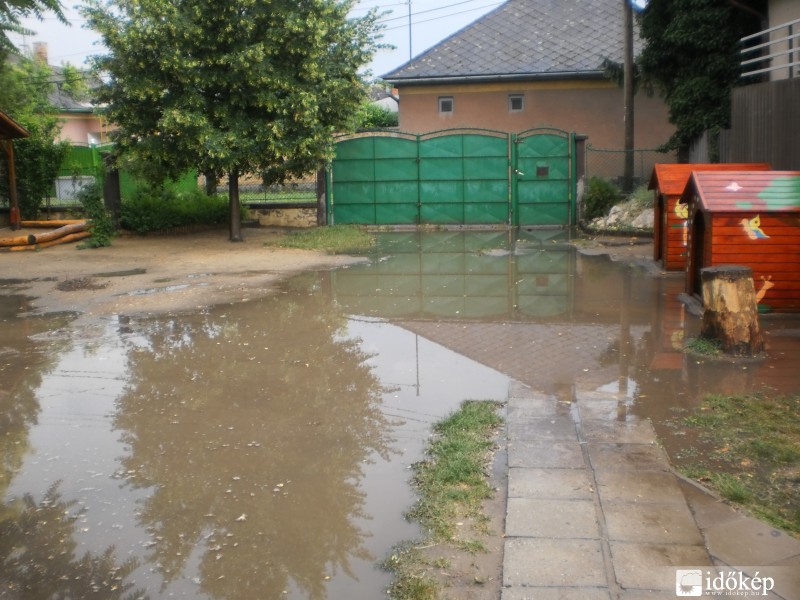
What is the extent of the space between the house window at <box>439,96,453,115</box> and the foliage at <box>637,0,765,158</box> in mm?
8434

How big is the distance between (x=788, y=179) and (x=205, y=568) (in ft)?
26.9

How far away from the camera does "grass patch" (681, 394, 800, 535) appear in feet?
15.2

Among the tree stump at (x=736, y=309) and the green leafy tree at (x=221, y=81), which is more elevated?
the green leafy tree at (x=221, y=81)

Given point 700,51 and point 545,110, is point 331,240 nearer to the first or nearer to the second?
point 700,51

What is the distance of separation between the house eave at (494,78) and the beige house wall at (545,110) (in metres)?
0.25

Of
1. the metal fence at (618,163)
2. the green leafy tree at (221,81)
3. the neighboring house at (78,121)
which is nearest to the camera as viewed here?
the green leafy tree at (221,81)

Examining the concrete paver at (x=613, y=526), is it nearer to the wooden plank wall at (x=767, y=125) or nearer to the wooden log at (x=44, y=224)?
the wooden plank wall at (x=767, y=125)

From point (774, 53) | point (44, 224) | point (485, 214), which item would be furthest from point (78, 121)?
point (774, 53)

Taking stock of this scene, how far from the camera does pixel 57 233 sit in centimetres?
1872

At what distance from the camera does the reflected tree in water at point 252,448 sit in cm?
429

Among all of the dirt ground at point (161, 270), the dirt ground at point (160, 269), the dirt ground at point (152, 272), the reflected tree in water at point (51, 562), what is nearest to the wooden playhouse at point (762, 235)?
the dirt ground at point (161, 270)

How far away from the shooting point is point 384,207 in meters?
21.2

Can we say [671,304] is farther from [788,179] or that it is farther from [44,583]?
[44,583]

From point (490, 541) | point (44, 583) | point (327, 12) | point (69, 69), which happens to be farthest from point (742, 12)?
point (69, 69)
